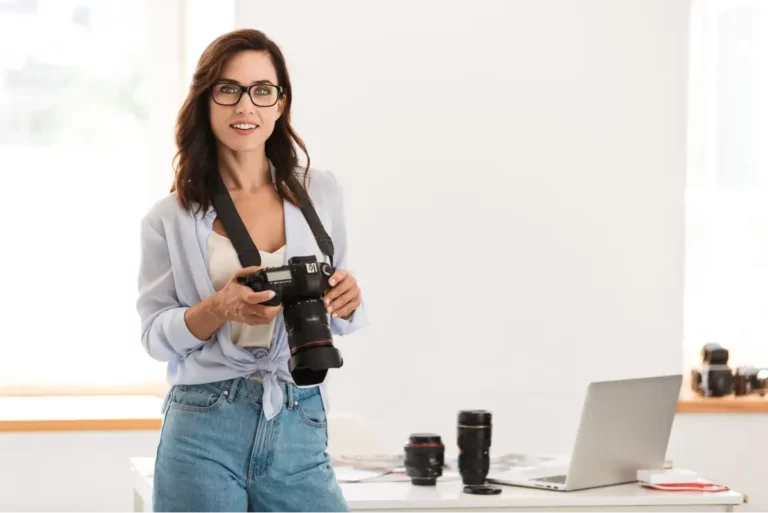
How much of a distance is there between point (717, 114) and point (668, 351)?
955mm

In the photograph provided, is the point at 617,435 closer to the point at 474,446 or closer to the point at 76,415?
the point at 474,446

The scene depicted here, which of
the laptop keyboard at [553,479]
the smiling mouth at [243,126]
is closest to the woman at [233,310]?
the smiling mouth at [243,126]

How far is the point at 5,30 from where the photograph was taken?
3787 millimetres

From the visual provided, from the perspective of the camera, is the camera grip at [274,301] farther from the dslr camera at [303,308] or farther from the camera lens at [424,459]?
the camera lens at [424,459]

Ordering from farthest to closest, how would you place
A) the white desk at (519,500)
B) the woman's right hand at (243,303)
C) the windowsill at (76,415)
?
the windowsill at (76,415), the white desk at (519,500), the woman's right hand at (243,303)

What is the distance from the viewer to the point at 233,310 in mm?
1596

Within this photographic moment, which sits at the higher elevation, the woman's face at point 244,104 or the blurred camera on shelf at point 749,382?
the woman's face at point 244,104

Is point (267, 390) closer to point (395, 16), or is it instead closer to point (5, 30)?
point (395, 16)

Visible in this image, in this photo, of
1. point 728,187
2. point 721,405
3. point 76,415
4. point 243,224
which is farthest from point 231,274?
point 728,187

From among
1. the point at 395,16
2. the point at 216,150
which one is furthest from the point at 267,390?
the point at 395,16

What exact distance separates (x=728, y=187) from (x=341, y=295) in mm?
2902

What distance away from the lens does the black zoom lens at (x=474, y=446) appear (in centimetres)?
235

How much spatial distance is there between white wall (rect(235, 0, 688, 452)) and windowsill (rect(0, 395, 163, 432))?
0.65m

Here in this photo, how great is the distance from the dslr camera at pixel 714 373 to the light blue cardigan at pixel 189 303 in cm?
253
